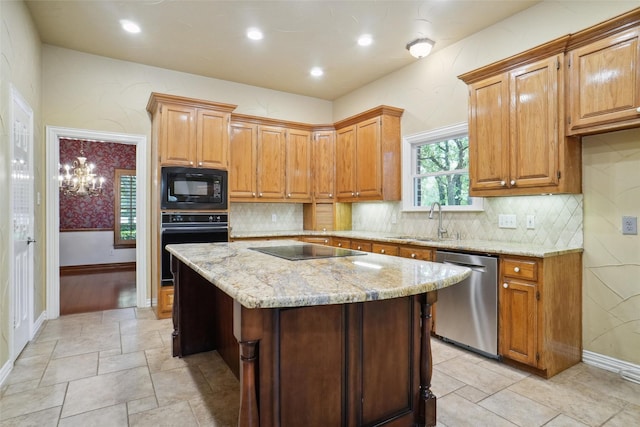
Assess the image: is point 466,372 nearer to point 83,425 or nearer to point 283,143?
point 83,425

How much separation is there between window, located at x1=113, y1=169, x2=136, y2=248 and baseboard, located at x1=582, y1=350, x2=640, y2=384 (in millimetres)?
7515

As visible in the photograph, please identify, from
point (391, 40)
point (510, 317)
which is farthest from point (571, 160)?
point (391, 40)

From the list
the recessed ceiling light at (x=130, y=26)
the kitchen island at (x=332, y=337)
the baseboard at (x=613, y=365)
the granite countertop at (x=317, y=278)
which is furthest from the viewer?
the recessed ceiling light at (x=130, y=26)

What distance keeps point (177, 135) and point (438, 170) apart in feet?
9.86

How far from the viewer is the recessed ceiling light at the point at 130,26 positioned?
343cm

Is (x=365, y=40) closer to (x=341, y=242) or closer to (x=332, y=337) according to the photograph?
(x=341, y=242)

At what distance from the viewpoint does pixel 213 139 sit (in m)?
4.23

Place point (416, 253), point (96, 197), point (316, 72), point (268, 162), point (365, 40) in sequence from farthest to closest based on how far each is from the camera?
point (96, 197), point (268, 162), point (316, 72), point (365, 40), point (416, 253)

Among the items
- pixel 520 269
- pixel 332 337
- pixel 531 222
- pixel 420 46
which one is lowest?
pixel 332 337

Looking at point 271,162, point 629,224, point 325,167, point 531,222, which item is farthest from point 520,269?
point 271,162

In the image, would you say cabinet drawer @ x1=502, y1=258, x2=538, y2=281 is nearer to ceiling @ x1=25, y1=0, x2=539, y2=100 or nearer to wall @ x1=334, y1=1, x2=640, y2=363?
wall @ x1=334, y1=1, x2=640, y2=363

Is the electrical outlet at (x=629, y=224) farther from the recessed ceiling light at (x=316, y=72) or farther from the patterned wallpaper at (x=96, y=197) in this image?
the patterned wallpaper at (x=96, y=197)

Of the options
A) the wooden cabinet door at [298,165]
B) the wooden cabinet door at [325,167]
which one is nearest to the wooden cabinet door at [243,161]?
the wooden cabinet door at [298,165]

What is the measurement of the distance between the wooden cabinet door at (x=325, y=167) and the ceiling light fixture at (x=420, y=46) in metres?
1.74
